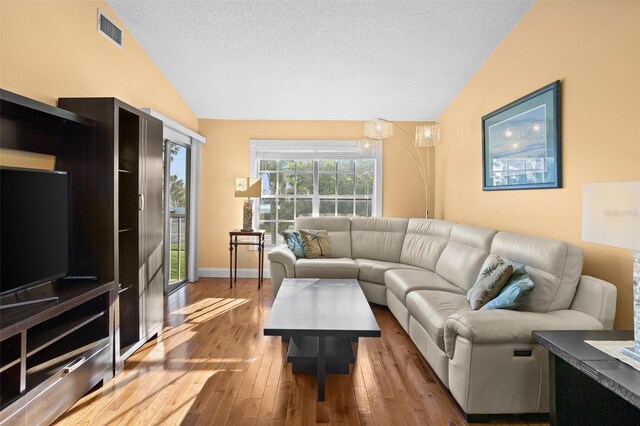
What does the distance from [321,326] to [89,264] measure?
1.64 m

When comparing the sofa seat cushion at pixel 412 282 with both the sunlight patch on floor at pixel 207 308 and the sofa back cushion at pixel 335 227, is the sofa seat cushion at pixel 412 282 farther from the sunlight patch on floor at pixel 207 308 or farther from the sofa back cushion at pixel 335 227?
the sunlight patch on floor at pixel 207 308

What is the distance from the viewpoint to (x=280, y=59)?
3947 mm

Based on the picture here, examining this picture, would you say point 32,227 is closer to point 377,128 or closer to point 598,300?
point 598,300

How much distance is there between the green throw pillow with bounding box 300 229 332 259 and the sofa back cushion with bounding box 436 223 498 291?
1430mm

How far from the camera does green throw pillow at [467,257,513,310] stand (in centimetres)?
240

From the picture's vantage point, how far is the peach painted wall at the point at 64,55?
2.21 m

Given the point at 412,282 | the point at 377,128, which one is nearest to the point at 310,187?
the point at 377,128

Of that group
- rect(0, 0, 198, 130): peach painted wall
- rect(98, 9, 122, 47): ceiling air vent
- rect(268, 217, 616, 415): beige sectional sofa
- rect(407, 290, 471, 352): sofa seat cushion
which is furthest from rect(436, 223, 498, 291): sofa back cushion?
rect(98, 9, 122, 47): ceiling air vent

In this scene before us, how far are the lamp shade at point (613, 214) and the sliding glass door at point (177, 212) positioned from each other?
4266 mm

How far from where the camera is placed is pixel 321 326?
2176 millimetres

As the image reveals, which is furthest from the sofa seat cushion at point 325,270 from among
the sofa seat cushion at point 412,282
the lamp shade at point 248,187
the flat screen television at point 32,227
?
the flat screen television at point 32,227

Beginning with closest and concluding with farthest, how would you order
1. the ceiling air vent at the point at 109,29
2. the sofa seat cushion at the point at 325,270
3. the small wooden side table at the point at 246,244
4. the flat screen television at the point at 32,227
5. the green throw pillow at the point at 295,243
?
the flat screen television at the point at 32,227, the ceiling air vent at the point at 109,29, the sofa seat cushion at the point at 325,270, the green throw pillow at the point at 295,243, the small wooden side table at the point at 246,244

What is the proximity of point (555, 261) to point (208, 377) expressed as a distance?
2.40 metres

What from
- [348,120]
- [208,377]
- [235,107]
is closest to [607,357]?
[208,377]
